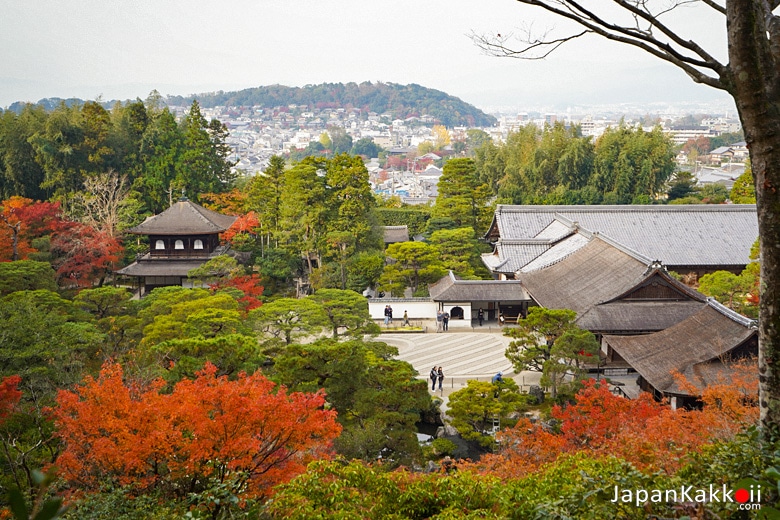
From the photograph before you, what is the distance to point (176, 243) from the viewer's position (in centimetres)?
2873

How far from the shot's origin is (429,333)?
946 inches

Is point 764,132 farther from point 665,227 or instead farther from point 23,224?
point 23,224

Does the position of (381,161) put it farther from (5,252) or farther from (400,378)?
(400,378)

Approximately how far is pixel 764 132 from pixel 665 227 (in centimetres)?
2668

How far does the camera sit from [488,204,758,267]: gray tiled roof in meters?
27.5

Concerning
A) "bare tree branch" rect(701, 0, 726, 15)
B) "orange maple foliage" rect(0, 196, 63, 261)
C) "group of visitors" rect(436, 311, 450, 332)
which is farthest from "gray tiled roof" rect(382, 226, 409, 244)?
"bare tree branch" rect(701, 0, 726, 15)

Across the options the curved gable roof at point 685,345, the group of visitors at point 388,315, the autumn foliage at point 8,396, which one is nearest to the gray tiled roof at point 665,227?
the group of visitors at point 388,315

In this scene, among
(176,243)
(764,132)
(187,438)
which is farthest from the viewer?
(176,243)

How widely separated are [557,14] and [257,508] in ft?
17.1

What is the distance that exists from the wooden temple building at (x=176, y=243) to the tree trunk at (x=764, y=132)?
25.7 meters

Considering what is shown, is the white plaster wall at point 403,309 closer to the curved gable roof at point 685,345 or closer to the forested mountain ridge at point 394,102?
the curved gable roof at point 685,345

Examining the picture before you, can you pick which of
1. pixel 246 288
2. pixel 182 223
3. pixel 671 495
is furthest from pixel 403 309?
pixel 671 495

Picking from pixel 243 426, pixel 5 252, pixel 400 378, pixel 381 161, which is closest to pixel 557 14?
pixel 243 426

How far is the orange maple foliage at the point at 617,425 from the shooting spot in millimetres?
9266
